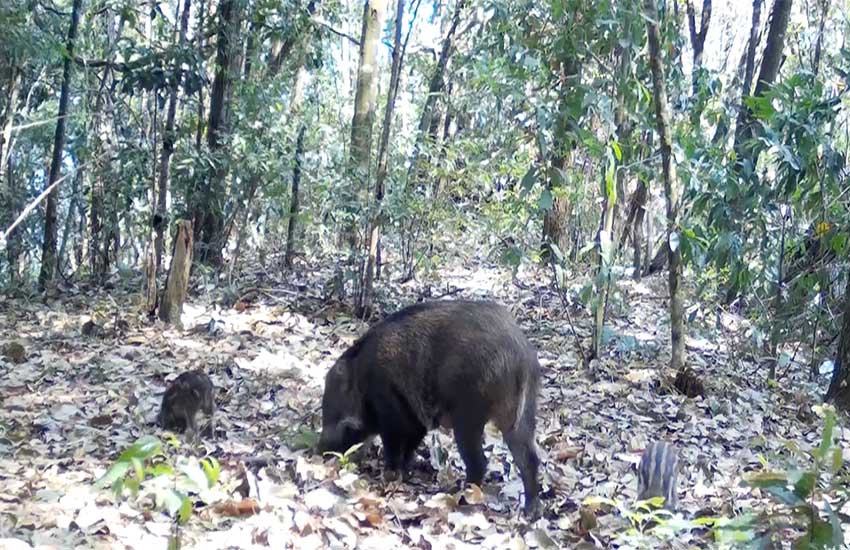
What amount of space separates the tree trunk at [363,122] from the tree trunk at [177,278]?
180 centimetres

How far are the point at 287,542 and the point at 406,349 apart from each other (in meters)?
2.02

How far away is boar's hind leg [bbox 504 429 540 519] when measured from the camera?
5.40 meters

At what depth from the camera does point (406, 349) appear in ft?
19.7

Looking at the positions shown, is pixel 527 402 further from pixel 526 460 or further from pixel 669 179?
pixel 669 179

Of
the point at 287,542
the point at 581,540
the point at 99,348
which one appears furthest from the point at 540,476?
the point at 99,348

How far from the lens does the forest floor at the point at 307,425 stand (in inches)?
175

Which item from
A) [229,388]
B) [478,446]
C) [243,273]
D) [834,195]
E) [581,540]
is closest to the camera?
[581,540]

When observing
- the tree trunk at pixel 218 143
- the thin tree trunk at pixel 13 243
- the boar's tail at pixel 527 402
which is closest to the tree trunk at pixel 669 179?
the boar's tail at pixel 527 402

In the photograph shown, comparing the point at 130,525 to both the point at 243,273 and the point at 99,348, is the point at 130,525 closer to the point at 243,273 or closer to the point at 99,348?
the point at 99,348

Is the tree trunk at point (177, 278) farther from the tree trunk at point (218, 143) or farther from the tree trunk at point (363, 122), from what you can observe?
the tree trunk at point (363, 122)

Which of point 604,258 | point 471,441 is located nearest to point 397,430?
point 471,441

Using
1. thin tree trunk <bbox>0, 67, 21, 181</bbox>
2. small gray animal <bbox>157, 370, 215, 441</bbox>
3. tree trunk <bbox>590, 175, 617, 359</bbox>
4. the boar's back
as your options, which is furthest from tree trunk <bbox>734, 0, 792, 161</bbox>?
thin tree trunk <bbox>0, 67, 21, 181</bbox>

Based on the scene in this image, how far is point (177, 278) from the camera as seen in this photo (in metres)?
9.24

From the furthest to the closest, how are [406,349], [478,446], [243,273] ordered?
[243,273], [406,349], [478,446]
